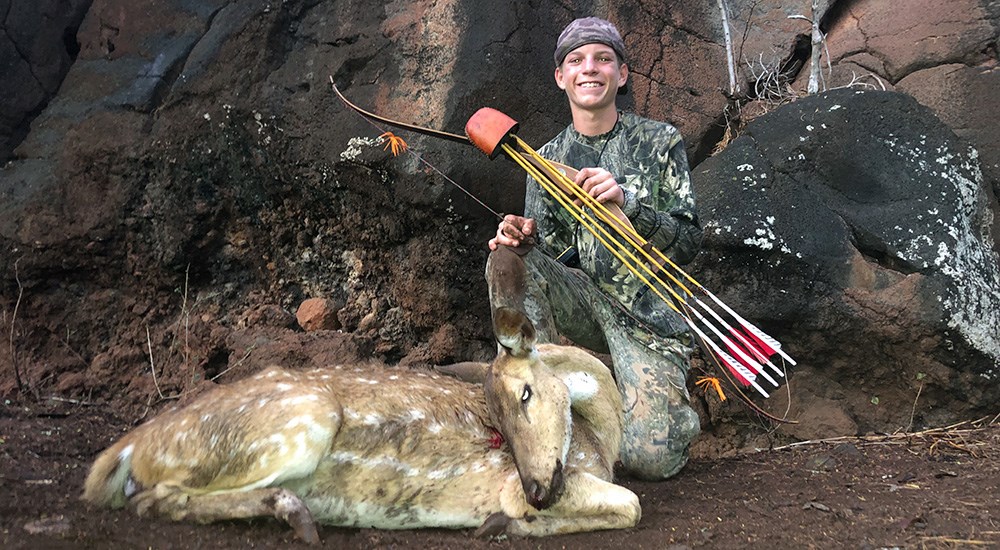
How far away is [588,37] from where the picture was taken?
462 centimetres

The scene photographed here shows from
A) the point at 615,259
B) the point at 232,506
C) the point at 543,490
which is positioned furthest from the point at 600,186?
the point at 232,506

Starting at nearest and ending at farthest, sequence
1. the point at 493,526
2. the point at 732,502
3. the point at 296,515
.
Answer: the point at 296,515 → the point at 493,526 → the point at 732,502

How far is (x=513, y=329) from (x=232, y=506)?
4.64ft

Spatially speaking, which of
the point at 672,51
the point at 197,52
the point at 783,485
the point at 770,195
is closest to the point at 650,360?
the point at 783,485

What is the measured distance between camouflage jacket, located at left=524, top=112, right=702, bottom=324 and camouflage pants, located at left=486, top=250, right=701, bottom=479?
14 cm

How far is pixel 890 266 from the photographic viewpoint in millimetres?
5172

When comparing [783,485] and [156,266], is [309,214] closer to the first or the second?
[156,266]

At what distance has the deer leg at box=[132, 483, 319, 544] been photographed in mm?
3252

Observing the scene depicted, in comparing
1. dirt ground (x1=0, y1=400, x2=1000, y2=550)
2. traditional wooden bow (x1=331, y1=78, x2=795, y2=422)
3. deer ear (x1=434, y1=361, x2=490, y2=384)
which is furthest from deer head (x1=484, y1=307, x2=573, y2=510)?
traditional wooden bow (x1=331, y1=78, x2=795, y2=422)

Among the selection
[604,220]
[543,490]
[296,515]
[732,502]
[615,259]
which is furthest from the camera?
[615,259]

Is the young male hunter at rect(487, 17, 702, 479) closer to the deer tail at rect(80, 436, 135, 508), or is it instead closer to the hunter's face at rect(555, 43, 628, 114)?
the hunter's face at rect(555, 43, 628, 114)

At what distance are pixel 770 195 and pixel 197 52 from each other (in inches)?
165

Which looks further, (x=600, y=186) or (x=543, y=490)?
(x=600, y=186)

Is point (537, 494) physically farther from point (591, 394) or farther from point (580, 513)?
point (591, 394)
